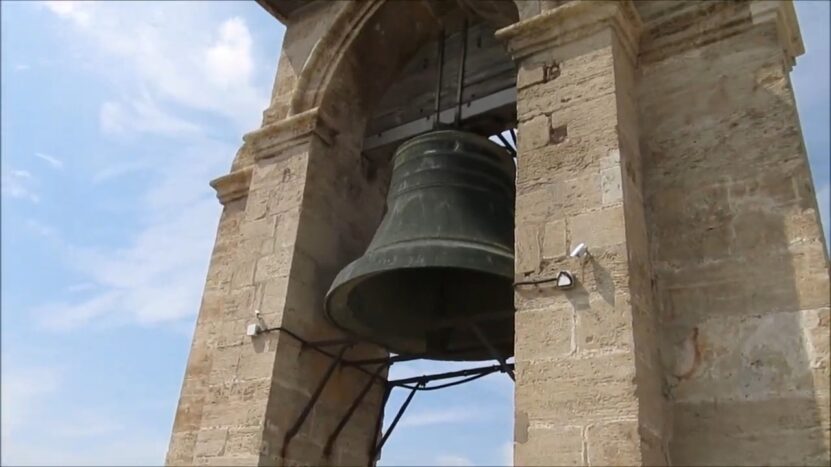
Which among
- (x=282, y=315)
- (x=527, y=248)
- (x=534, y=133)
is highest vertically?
(x=534, y=133)

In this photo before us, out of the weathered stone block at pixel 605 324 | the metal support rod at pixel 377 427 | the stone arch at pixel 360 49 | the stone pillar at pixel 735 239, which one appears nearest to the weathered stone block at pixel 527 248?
the weathered stone block at pixel 605 324

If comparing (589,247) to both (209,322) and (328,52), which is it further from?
(209,322)

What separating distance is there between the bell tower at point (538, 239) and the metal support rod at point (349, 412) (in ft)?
0.14

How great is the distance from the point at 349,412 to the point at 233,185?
6.34ft

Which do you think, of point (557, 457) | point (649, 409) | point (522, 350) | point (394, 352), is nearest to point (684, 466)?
point (649, 409)

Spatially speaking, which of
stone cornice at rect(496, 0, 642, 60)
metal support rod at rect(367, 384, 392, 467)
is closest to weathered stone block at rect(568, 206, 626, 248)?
stone cornice at rect(496, 0, 642, 60)

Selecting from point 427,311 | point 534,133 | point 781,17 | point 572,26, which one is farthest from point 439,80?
point 781,17

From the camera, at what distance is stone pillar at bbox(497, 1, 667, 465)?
260 centimetres

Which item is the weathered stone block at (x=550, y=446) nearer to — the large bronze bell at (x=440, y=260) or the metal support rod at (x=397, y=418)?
the large bronze bell at (x=440, y=260)

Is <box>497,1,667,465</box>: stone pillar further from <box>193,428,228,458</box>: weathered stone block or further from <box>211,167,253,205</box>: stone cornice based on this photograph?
<box>211,167,253,205</box>: stone cornice

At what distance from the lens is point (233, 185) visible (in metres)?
5.08

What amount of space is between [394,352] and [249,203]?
125 centimetres

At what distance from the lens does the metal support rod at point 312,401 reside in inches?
143

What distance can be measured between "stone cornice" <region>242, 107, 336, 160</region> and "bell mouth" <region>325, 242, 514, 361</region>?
3.27 ft
